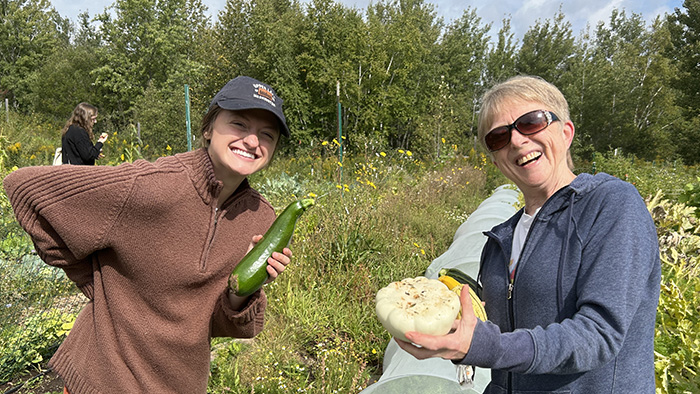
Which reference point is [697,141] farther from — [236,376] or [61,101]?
[61,101]

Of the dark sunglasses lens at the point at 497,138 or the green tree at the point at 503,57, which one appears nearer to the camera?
the dark sunglasses lens at the point at 497,138

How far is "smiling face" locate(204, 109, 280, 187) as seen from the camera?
5.61 feet

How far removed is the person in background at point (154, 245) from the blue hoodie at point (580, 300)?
93 centimetres

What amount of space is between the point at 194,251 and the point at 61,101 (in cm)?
3500

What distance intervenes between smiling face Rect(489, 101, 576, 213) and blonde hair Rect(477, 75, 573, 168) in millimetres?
16

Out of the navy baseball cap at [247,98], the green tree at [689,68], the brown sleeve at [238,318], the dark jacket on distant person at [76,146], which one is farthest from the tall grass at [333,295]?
the green tree at [689,68]

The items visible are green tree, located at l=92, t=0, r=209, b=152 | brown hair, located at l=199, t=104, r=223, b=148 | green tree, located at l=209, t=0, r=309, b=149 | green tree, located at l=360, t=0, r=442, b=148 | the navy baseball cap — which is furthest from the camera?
green tree, located at l=92, t=0, r=209, b=152

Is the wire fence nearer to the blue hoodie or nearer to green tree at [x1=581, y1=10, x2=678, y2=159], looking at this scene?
the blue hoodie

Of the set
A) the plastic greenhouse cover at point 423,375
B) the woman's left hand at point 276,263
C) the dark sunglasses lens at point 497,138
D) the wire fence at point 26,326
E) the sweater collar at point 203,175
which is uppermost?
the dark sunglasses lens at point 497,138

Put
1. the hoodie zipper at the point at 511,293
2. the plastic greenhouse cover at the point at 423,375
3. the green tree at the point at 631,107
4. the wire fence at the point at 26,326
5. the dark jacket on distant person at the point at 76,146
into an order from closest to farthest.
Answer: the hoodie zipper at the point at 511,293 → the plastic greenhouse cover at the point at 423,375 → the wire fence at the point at 26,326 → the dark jacket on distant person at the point at 76,146 → the green tree at the point at 631,107

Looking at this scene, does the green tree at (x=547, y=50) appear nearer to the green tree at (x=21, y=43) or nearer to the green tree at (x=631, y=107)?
the green tree at (x=631, y=107)

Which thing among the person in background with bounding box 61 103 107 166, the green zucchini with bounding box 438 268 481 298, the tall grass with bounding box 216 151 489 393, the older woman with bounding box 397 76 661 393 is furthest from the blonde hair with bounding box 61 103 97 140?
the older woman with bounding box 397 76 661 393

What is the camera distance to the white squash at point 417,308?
1073mm

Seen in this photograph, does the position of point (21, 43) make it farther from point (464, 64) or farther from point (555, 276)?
point (555, 276)
